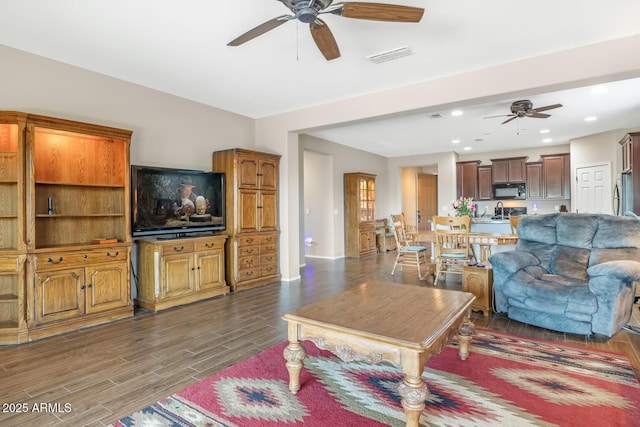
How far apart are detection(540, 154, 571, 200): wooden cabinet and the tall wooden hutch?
30.2 ft

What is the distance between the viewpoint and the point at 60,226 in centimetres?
367

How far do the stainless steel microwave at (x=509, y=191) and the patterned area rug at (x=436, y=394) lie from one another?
23.1ft

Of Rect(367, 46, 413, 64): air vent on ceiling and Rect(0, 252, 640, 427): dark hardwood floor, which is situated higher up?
Rect(367, 46, 413, 64): air vent on ceiling

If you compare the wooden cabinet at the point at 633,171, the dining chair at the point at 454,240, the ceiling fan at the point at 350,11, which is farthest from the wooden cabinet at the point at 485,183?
the ceiling fan at the point at 350,11

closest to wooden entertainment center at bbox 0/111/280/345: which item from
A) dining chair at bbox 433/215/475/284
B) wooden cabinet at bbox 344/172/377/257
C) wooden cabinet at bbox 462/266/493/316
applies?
dining chair at bbox 433/215/475/284

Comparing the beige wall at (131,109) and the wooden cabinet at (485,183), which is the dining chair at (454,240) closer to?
the beige wall at (131,109)

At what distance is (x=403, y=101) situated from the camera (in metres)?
4.45

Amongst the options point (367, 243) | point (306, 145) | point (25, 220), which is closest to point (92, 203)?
point (25, 220)

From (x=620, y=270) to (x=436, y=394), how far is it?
210 centimetres

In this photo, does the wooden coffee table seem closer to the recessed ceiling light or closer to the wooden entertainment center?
the wooden entertainment center

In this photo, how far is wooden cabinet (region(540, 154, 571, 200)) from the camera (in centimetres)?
841

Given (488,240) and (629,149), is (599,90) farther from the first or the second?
(488,240)

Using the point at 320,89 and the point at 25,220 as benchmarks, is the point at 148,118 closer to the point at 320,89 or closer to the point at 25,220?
the point at 25,220

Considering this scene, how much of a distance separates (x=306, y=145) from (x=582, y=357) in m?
5.64
